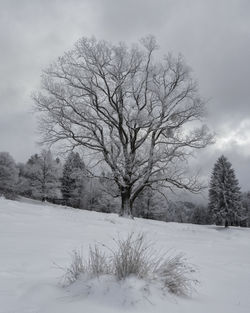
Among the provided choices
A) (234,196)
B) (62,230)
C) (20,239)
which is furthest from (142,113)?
(234,196)

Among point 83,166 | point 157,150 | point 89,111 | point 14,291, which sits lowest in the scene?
point 14,291

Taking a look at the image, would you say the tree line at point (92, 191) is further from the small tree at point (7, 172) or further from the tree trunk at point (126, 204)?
the tree trunk at point (126, 204)

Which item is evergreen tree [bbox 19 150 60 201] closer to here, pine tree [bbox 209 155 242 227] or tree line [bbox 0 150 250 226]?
tree line [bbox 0 150 250 226]

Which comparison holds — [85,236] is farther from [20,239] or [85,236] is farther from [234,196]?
[234,196]

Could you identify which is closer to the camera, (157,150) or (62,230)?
(62,230)

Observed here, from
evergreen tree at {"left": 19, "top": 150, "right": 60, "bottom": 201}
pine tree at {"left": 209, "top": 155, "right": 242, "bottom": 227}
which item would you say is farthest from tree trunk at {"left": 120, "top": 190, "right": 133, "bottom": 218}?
evergreen tree at {"left": 19, "top": 150, "right": 60, "bottom": 201}

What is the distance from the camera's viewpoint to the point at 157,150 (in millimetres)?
17344

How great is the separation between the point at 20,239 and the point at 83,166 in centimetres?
1279

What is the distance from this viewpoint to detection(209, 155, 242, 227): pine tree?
4041 cm

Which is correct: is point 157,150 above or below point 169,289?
above

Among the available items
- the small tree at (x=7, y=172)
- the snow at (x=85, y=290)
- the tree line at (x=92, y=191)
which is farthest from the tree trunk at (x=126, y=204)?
the small tree at (x=7, y=172)

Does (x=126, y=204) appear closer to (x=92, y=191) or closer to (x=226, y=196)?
(x=226, y=196)

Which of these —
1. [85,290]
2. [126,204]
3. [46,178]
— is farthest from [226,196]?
[85,290]

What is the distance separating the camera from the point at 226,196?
40312 mm
